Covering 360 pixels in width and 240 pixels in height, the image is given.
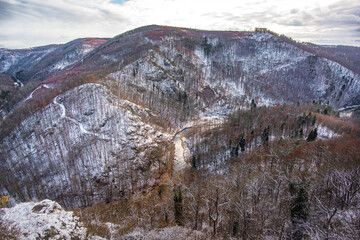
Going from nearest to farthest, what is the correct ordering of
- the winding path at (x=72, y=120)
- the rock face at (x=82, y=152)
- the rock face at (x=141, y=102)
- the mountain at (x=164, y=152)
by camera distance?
the mountain at (x=164, y=152) → the rock face at (x=82, y=152) → the rock face at (x=141, y=102) → the winding path at (x=72, y=120)

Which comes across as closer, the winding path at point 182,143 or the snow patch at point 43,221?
the snow patch at point 43,221

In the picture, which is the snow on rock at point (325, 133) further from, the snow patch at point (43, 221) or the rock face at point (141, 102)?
the snow patch at point (43, 221)

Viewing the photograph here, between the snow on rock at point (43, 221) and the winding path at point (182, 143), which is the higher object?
the snow on rock at point (43, 221)

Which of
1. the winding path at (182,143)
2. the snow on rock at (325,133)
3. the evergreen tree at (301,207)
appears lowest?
the winding path at (182,143)

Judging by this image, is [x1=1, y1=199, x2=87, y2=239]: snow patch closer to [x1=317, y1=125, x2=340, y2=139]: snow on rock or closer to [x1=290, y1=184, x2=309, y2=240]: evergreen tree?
[x1=290, y1=184, x2=309, y2=240]: evergreen tree

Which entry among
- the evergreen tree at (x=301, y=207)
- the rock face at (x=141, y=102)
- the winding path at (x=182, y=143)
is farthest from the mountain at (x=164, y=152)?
the winding path at (x=182, y=143)

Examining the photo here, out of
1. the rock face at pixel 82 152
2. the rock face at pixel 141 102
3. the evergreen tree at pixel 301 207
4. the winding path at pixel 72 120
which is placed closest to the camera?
the evergreen tree at pixel 301 207

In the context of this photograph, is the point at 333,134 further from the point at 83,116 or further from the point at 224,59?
the point at 224,59

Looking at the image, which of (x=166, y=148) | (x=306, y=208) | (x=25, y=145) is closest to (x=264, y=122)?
(x=166, y=148)

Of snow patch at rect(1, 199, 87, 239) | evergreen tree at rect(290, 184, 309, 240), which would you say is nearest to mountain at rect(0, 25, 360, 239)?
evergreen tree at rect(290, 184, 309, 240)
